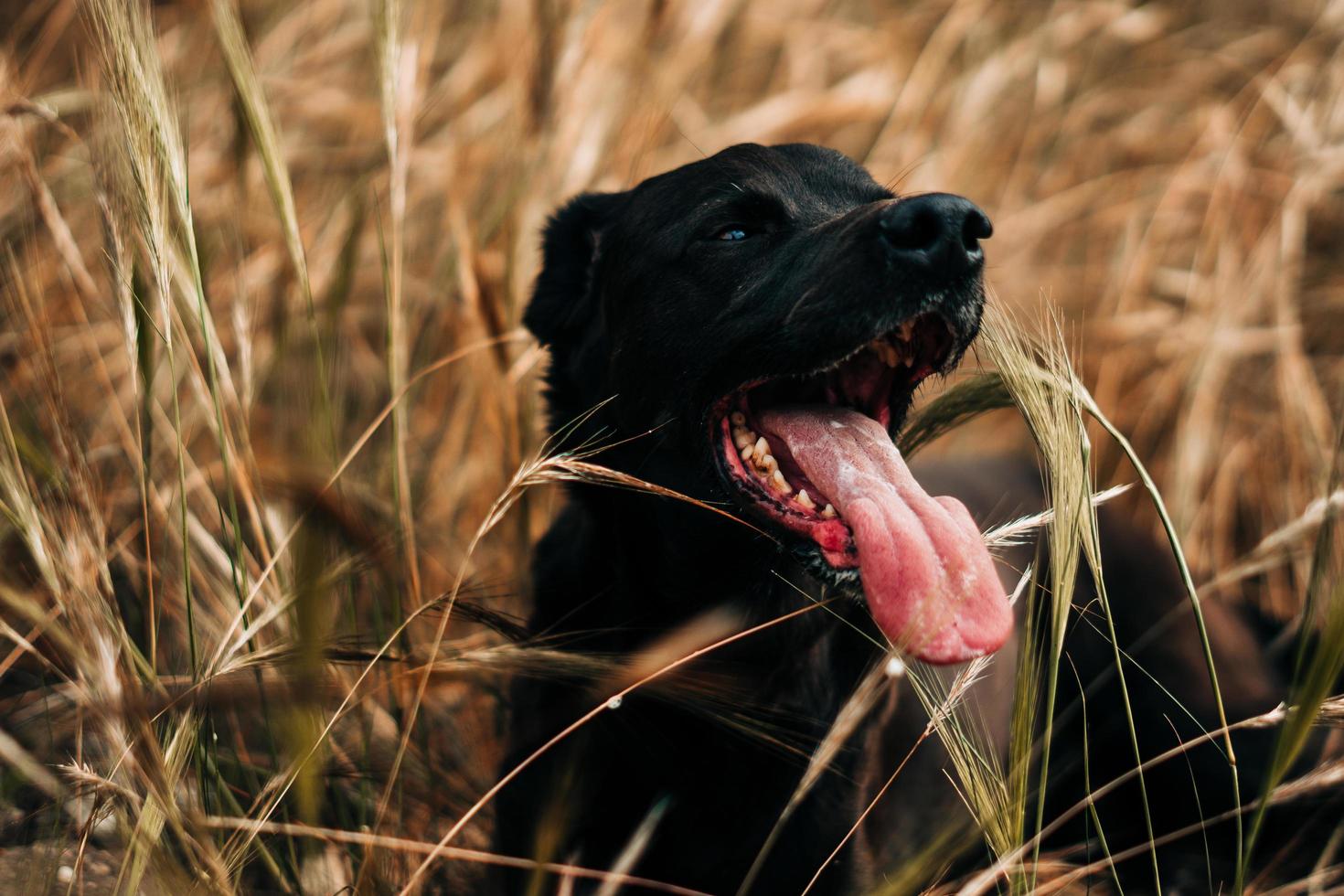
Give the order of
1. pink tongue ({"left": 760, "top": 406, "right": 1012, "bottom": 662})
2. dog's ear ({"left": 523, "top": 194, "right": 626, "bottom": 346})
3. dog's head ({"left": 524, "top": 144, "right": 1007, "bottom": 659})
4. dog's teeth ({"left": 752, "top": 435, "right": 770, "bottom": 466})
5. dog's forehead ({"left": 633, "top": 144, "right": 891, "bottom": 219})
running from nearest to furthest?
pink tongue ({"left": 760, "top": 406, "right": 1012, "bottom": 662}) < dog's head ({"left": 524, "top": 144, "right": 1007, "bottom": 659}) < dog's teeth ({"left": 752, "top": 435, "right": 770, "bottom": 466}) < dog's forehead ({"left": 633, "top": 144, "right": 891, "bottom": 219}) < dog's ear ({"left": 523, "top": 194, "right": 626, "bottom": 346})

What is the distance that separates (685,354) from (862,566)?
62cm

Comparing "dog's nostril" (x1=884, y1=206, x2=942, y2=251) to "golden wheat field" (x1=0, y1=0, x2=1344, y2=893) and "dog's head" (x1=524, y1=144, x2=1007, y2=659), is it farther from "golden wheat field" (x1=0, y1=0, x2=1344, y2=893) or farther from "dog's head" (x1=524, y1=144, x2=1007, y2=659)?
"golden wheat field" (x1=0, y1=0, x2=1344, y2=893)

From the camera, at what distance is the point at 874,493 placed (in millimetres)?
1860

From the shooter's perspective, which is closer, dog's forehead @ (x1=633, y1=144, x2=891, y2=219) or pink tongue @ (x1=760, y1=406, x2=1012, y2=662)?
pink tongue @ (x1=760, y1=406, x2=1012, y2=662)

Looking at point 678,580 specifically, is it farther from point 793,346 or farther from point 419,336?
point 419,336

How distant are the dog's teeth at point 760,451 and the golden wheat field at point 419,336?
447mm

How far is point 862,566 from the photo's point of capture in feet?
5.74

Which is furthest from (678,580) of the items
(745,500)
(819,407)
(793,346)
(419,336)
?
(419,336)

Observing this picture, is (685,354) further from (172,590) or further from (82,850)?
(82,850)

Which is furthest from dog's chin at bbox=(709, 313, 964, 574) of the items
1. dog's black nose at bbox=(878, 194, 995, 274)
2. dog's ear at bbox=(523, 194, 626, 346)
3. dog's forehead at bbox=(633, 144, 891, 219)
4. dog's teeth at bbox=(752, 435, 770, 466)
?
dog's ear at bbox=(523, 194, 626, 346)

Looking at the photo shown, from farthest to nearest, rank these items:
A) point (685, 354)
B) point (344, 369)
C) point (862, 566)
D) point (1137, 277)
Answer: point (1137, 277) → point (344, 369) → point (685, 354) → point (862, 566)

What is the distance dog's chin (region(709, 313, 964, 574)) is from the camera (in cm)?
186

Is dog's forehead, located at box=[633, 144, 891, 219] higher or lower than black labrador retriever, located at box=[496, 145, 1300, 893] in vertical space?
higher

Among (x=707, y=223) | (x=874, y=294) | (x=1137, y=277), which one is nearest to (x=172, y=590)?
(x=707, y=223)
